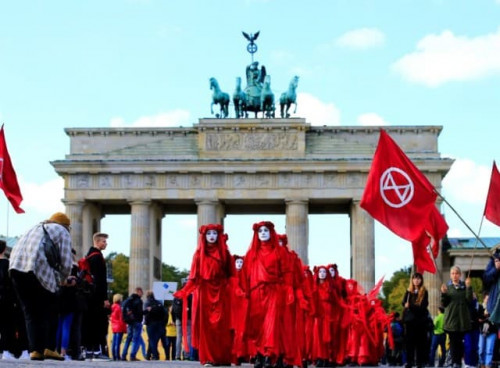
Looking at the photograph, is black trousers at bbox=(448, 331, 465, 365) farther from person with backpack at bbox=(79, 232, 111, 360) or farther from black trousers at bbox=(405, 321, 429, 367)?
person with backpack at bbox=(79, 232, 111, 360)

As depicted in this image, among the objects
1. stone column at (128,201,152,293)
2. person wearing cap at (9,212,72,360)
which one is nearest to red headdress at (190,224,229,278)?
person wearing cap at (9,212,72,360)

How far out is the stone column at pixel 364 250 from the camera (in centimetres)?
6438

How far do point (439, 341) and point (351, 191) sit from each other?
120 ft

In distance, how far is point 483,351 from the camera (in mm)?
22625

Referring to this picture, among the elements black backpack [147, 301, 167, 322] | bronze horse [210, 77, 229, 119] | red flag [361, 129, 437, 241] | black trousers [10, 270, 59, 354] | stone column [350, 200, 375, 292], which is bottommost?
black trousers [10, 270, 59, 354]

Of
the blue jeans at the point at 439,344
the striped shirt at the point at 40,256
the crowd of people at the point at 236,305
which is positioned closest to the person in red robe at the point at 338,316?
the crowd of people at the point at 236,305

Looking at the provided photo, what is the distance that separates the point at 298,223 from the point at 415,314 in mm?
44891

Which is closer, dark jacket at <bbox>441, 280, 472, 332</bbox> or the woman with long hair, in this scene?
the woman with long hair

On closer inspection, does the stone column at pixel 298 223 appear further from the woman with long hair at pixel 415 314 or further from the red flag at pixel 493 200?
the woman with long hair at pixel 415 314

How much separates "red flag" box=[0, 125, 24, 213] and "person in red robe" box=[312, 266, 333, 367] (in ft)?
21.9

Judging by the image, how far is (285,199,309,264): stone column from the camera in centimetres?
6512

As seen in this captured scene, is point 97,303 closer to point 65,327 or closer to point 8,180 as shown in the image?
point 65,327

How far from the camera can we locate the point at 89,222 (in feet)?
220

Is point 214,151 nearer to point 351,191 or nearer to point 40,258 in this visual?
point 351,191
